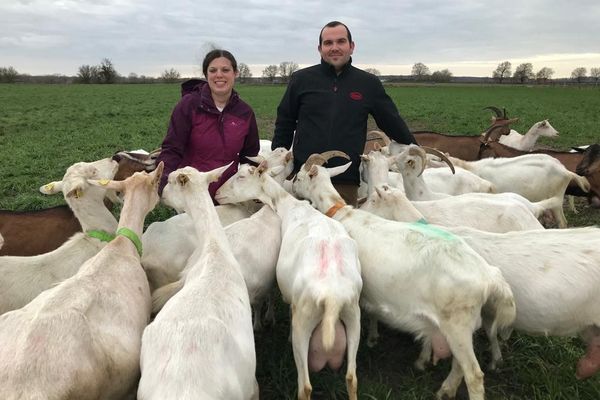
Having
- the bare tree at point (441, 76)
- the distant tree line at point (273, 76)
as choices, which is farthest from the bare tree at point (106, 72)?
the bare tree at point (441, 76)

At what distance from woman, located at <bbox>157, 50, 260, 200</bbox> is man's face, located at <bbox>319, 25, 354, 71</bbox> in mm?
991

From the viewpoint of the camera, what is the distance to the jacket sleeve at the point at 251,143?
19.0ft

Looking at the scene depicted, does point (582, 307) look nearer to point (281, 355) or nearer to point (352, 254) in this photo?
point (352, 254)

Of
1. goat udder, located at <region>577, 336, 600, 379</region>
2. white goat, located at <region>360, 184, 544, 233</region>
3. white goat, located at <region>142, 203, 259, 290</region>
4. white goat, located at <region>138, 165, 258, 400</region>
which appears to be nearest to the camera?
white goat, located at <region>138, 165, 258, 400</region>

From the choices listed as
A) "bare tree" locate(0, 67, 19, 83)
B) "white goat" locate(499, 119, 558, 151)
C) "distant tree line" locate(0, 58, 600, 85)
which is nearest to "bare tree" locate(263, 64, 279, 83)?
"distant tree line" locate(0, 58, 600, 85)

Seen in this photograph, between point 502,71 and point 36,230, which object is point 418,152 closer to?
point 36,230

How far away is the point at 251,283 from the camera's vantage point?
4309mm

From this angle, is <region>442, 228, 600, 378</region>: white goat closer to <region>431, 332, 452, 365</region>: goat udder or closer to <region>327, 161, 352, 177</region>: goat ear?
<region>431, 332, 452, 365</region>: goat udder

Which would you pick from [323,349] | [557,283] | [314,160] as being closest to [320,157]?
[314,160]

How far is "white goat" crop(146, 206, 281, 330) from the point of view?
434 centimetres

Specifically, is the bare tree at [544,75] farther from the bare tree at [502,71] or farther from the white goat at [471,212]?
the white goat at [471,212]

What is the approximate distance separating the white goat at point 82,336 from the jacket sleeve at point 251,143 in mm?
2453

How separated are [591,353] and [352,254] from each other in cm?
192

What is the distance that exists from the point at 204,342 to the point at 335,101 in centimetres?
347
